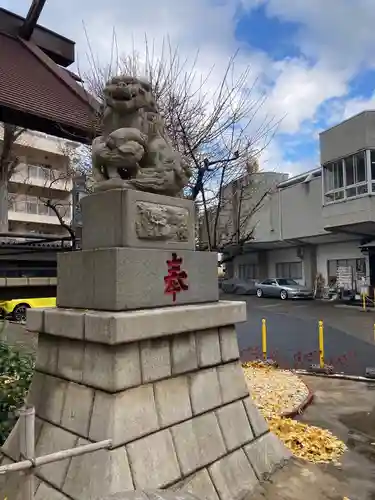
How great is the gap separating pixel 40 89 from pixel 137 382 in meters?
8.27

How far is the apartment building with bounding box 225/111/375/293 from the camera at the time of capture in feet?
67.7

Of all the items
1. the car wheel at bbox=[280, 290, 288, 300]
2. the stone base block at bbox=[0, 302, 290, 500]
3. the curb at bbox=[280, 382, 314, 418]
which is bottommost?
the curb at bbox=[280, 382, 314, 418]

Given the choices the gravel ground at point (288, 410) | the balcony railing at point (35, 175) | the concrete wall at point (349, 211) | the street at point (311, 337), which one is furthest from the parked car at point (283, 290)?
the gravel ground at point (288, 410)

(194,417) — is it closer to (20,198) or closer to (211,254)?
(211,254)

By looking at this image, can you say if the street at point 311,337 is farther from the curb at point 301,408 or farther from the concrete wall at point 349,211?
the concrete wall at point 349,211

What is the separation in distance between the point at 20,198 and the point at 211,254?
29103 mm

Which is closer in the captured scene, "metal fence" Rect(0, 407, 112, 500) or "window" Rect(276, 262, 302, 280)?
"metal fence" Rect(0, 407, 112, 500)

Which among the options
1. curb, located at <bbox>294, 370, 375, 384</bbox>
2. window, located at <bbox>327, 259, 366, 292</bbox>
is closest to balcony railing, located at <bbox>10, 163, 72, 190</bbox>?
window, located at <bbox>327, 259, 366, 292</bbox>

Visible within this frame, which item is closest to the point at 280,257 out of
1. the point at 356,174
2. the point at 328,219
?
the point at 328,219

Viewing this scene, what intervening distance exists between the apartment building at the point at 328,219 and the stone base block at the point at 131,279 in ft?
45.5

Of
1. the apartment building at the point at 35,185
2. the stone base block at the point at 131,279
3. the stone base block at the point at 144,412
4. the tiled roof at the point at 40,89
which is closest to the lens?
the stone base block at the point at 144,412

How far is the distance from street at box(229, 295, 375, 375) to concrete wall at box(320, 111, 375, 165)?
825 cm

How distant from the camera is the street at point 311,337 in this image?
33.9 feet

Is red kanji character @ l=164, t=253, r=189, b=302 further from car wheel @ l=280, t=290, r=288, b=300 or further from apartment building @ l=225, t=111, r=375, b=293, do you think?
car wheel @ l=280, t=290, r=288, b=300
